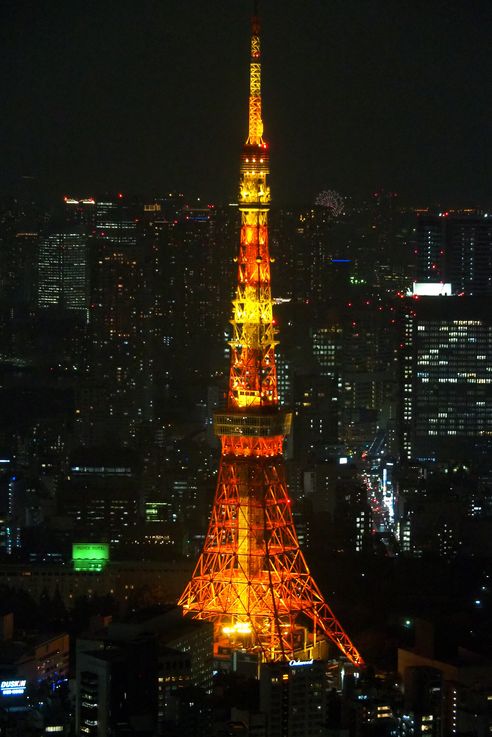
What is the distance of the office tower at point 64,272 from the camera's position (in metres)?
23.6

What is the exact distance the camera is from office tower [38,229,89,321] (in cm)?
2358

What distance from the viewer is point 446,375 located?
72.9ft

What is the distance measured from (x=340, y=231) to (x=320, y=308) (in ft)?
5.80

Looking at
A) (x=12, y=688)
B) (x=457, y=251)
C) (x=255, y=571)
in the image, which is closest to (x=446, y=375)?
(x=457, y=251)

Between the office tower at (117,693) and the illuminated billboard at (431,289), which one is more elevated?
the illuminated billboard at (431,289)

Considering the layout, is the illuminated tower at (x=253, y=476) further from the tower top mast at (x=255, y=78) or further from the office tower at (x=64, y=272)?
the office tower at (x=64, y=272)

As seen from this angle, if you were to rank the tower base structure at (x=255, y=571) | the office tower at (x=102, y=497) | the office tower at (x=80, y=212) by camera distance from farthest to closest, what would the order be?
the office tower at (x=80, y=212), the office tower at (x=102, y=497), the tower base structure at (x=255, y=571)

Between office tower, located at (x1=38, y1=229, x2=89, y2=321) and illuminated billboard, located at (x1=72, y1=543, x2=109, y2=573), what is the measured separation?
6991mm

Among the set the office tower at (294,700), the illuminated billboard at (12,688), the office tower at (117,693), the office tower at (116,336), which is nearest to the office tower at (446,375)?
the office tower at (116,336)

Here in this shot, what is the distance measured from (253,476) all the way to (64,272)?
10600mm

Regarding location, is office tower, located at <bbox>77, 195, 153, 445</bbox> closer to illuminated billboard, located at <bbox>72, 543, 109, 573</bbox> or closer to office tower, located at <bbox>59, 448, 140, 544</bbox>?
office tower, located at <bbox>59, 448, 140, 544</bbox>

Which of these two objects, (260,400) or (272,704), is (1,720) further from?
(260,400)

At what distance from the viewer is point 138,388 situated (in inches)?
857

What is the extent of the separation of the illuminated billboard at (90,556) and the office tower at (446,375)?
563cm
